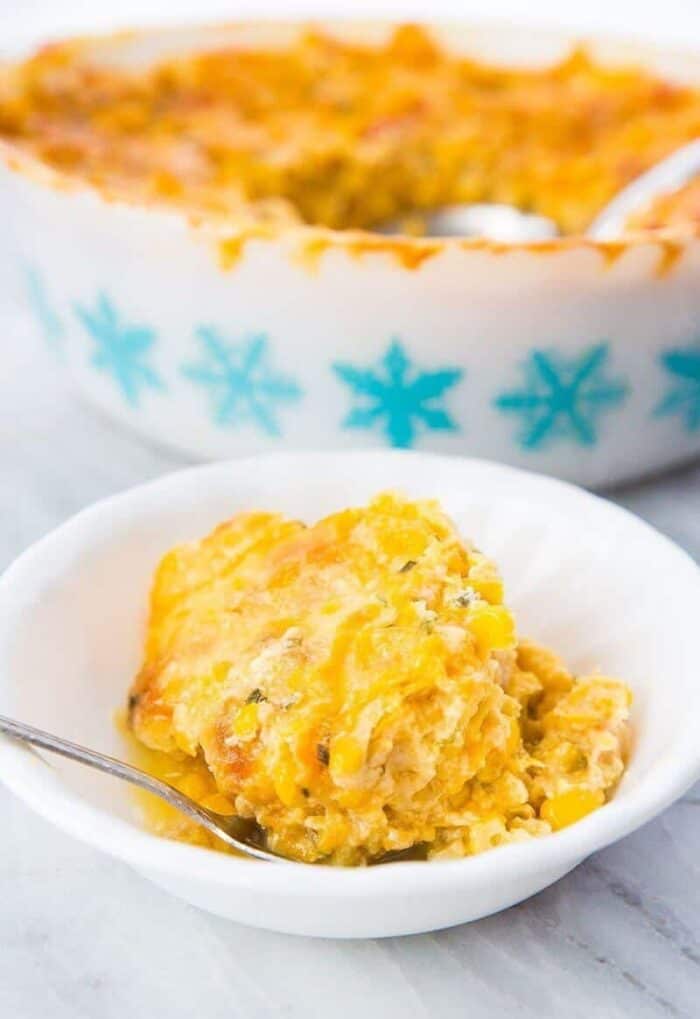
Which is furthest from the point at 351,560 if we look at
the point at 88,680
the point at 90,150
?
the point at 90,150

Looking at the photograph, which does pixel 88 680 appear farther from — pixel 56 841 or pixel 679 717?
pixel 679 717

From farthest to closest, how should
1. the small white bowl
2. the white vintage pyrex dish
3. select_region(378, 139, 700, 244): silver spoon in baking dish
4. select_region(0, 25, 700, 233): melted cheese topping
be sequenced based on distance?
1. select_region(0, 25, 700, 233): melted cheese topping
2. select_region(378, 139, 700, 244): silver spoon in baking dish
3. the white vintage pyrex dish
4. the small white bowl

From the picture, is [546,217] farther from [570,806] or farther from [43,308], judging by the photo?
[570,806]

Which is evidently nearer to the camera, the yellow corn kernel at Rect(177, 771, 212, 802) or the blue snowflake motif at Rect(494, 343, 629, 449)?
the yellow corn kernel at Rect(177, 771, 212, 802)

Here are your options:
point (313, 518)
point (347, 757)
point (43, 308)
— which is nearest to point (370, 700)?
point (347, 757)

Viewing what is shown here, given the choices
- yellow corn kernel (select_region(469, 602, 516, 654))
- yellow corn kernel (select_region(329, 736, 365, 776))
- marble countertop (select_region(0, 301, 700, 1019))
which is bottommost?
marble countertop (select_region(0, 301, 700, 1019))

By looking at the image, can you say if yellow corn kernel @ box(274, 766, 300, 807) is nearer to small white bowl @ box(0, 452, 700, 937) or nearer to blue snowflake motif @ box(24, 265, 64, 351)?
small white bowl @ box(0, 452, 700, 937)

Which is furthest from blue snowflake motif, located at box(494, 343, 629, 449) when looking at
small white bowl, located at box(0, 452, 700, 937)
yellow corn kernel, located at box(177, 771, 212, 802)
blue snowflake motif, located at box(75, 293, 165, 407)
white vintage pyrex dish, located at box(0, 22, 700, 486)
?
yellow corn kernel, located at box(177, 771, 212, 802)
